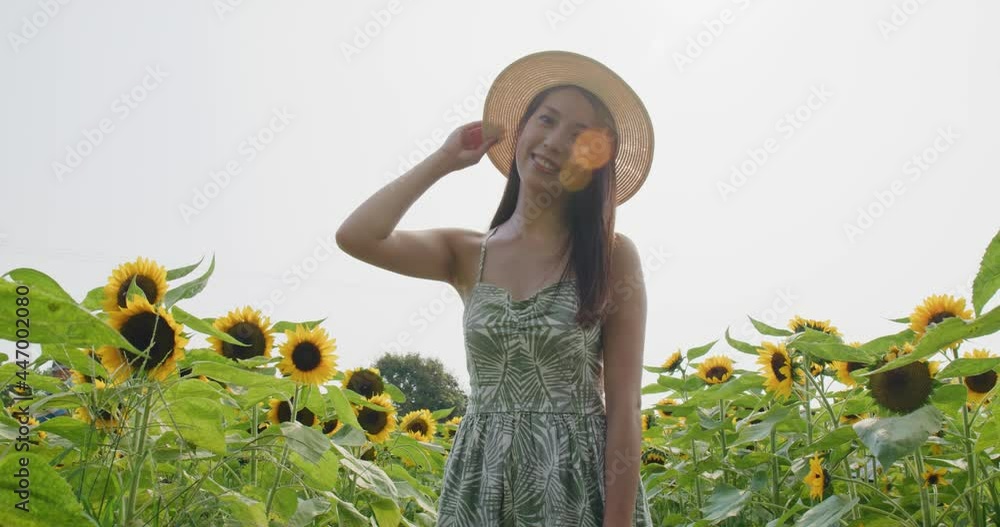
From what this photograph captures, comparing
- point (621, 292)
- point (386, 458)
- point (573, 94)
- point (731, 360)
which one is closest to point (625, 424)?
point (621, 292)

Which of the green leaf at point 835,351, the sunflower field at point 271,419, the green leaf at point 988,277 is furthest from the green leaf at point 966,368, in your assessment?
the green leaf at point 988,277

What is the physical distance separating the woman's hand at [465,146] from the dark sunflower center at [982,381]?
1.43 m

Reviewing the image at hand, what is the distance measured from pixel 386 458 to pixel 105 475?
166 cm

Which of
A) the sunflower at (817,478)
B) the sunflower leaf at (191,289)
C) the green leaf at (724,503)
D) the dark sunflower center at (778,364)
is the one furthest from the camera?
the dark sunflower center at (778,364)

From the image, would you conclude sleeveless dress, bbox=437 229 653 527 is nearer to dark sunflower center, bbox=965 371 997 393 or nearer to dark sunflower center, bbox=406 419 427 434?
dark sunflower center, bbox=965 371 997 393

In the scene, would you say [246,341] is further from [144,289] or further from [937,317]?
[937,317]

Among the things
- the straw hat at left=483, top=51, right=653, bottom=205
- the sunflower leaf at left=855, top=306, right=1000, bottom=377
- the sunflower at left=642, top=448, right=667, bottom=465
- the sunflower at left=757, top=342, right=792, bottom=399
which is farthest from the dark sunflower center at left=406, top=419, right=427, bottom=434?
the sunflower leaf at left=855, top=306, right=1000, bottom=377

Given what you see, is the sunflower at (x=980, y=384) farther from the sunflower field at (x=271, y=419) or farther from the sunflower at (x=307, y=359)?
the sunflower at (x=307, y=359)

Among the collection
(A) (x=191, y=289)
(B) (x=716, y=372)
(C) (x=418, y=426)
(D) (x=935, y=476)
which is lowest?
(D) (x=935, y=476)

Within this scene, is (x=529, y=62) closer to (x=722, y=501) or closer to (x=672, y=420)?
(x=722, y=501)

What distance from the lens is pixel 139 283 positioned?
64.1 inches

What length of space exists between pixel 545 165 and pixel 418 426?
2405 mm

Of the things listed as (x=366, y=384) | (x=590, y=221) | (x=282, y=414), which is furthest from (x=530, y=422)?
(x=366, y=384)

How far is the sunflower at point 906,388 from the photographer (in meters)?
1.84
